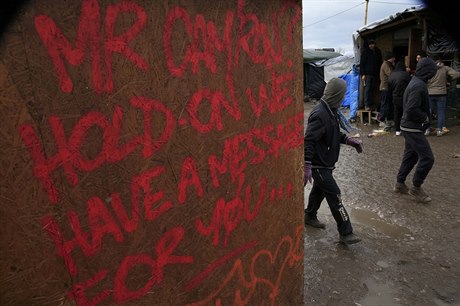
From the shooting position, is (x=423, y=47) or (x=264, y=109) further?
(x=423, y=47)

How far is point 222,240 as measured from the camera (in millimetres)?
1992

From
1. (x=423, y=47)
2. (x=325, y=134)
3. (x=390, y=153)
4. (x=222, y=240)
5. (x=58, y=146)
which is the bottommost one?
(x=390, y=153)

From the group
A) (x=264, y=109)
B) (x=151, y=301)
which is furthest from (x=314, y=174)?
(x=151, y=301)

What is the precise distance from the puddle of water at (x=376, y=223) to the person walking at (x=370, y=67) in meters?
7.36

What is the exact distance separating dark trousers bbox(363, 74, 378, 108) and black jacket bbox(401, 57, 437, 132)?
6.46 metres

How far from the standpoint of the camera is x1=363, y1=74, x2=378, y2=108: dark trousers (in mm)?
11123

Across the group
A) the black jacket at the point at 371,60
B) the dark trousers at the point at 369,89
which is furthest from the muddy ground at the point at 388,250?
the black jacket at the point at 371,60

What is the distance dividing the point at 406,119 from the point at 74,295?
15.2 feet

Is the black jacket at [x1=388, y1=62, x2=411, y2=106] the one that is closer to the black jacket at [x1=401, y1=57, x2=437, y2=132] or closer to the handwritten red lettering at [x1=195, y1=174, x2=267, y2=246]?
the black jacket at [x1=401, y1=57, x2=437, y2=132]

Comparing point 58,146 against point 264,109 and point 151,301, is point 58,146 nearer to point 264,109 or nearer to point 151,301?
point 151,301

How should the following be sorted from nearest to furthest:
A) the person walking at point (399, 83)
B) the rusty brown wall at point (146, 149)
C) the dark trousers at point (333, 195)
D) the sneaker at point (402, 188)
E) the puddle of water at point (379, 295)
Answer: the rusty brown wall at point (146, 149), the puddle of water at point (379, 295), the dark trousers at point (333, 195), the sneaker at point (402, 188), the person walking at point (399, 83)

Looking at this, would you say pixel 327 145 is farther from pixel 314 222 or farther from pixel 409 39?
pixel 409 39

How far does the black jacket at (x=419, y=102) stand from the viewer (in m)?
4.77

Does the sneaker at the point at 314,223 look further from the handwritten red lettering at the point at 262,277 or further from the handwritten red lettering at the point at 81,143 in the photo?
the handwritten red lettering at the point at 81,143
